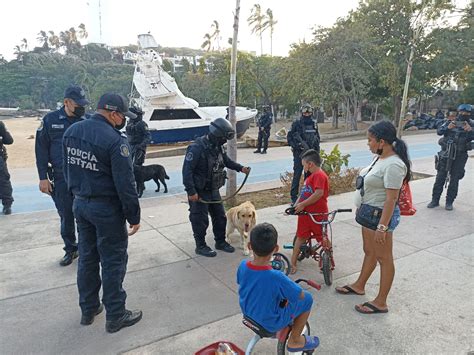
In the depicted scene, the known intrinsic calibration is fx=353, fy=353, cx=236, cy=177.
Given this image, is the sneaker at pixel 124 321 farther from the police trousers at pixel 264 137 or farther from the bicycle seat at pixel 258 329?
the police trousers at pixel 264 137

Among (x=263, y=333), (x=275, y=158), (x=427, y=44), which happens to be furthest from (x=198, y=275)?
(x=427, y=44)

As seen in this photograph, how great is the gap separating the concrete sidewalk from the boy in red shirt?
0.48 metres

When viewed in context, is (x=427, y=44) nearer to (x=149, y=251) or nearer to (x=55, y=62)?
(x=149, y=251)

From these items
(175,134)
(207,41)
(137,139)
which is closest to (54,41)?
(207,41)

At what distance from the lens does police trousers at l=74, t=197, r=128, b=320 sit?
9.23 ft

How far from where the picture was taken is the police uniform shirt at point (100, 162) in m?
2.70

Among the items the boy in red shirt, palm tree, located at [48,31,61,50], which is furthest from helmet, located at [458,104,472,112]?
palm tree, located at [48,31,61,50]

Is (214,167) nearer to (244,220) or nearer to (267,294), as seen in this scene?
(244,220)

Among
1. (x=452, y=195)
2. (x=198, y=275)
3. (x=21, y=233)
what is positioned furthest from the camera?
(x=452, y=195)

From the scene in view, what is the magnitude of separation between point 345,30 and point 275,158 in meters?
13.3

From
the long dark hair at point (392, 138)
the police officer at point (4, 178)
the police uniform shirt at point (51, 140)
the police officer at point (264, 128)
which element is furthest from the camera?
the police officer at point (264, 128)

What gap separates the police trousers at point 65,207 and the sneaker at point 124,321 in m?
1.61

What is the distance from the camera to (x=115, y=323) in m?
2.91

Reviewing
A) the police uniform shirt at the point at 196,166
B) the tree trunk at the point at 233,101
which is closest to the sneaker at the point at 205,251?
the police uniform shirt at the point at 196,166
